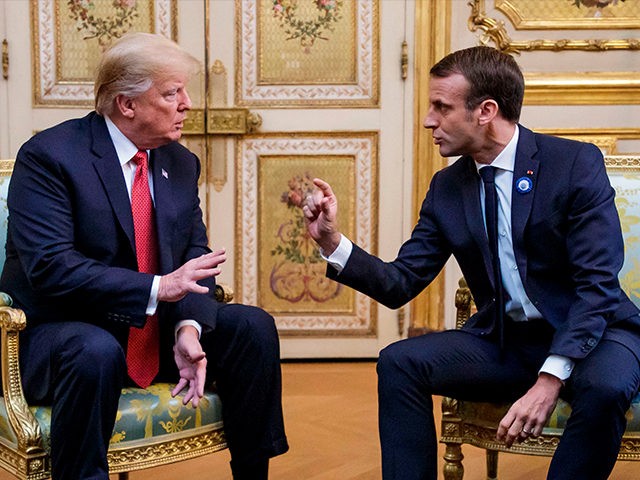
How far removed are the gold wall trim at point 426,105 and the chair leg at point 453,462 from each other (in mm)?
2062

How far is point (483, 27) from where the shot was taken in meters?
4.25

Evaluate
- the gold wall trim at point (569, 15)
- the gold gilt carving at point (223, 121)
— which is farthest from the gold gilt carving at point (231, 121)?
the gold wall trim at point (569, 15)

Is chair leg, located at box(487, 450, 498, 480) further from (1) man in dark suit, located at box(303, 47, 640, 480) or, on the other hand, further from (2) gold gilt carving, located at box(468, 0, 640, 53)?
(2) gold gilt carving, located at box(468, 0, 640, 53)

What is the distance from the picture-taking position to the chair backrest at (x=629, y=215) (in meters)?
2.63

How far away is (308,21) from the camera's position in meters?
4.34

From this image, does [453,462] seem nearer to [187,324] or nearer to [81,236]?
[187,324]

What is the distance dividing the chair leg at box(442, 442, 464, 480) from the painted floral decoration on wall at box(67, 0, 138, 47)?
2.66m

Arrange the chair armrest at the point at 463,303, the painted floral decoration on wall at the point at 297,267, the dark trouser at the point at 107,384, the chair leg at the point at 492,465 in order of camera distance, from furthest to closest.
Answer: the painted floral decoration on wall at the point at 297,267
the chair leg at the point at 492,465
the chair armrest at the point at 463,303
the dark trouser at the point at 107,384

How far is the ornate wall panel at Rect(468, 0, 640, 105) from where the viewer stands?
13.8 feet

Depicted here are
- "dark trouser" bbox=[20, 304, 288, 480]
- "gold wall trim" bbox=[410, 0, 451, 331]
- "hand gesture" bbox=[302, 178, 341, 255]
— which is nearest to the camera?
"dark trouser" bbox=[20, 304, 288, 480]

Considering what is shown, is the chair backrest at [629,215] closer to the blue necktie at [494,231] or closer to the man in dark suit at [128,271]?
the blue necktie at [494,231]

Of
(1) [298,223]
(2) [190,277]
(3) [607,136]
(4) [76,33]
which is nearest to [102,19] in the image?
(4) [76,33]

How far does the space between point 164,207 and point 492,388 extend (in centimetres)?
91

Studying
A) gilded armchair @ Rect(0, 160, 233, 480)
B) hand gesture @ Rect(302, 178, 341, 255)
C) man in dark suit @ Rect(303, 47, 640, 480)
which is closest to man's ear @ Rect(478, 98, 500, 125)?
man in dark suit @ Rect(303, 47, 640, 480)
